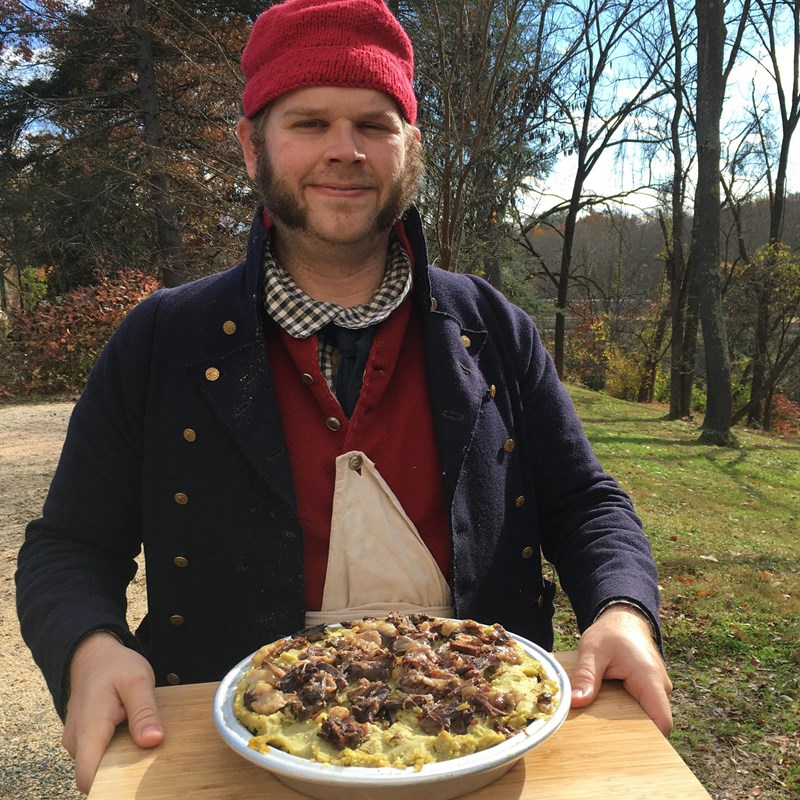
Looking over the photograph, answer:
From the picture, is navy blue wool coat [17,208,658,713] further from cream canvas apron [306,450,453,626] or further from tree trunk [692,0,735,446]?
tree trunk [692,0,735,446]

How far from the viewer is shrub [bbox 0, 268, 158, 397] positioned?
1337 centimetres

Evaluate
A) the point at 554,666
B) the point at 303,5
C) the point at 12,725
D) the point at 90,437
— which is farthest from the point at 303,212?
the point at 12,725

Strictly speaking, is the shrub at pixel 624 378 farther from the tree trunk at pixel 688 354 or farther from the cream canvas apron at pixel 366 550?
the cream canvas apron at pixel 366 550

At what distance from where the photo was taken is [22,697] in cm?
420

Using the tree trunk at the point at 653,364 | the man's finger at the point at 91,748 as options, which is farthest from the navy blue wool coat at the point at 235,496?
the tree trunk at the point at 653,364

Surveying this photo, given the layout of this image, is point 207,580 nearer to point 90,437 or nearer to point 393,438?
point 90,437

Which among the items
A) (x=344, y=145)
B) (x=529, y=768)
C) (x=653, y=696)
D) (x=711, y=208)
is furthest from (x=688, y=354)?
(x=529, y=768)

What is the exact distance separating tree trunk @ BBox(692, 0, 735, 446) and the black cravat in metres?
12.4

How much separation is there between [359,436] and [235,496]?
325 mm

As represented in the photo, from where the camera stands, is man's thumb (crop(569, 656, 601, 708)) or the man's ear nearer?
man's thumb (crop(569, 656, 601, 708))

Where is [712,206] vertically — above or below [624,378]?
above

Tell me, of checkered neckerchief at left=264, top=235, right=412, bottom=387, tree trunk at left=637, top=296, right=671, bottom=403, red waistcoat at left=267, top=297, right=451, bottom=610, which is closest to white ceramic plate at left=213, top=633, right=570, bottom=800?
red waistcoat at left=267, top=297, right=451, bottom=610

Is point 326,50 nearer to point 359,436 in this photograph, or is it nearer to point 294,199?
point 294,199

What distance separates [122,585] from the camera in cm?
186
